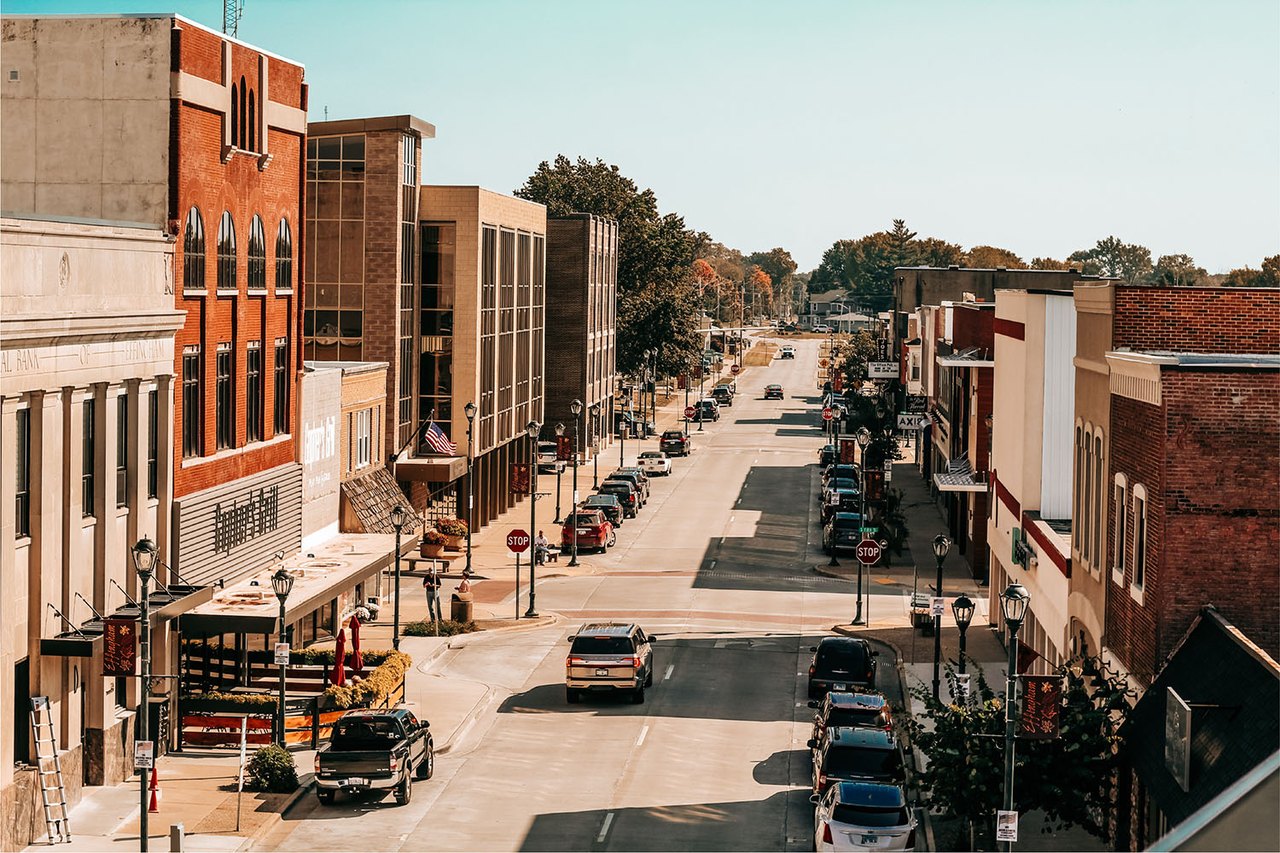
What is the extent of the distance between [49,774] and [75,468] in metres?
5.29

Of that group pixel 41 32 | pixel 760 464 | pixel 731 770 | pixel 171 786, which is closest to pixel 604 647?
pixel 731 770

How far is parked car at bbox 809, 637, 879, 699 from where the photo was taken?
4031cm

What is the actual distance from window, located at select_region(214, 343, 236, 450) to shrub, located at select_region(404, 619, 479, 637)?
38.2 feet

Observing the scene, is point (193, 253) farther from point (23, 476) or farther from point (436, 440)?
point (436, 440)

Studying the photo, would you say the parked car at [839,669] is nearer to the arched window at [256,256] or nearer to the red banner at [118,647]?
the arched window at [256,256]

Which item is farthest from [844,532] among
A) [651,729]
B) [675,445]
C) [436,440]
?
[675,445]

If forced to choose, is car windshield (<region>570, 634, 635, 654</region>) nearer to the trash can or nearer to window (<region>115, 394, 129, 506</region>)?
the trash can

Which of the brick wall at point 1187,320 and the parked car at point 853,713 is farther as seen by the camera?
the parked car at point 853,713

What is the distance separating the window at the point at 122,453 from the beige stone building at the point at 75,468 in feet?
0.09

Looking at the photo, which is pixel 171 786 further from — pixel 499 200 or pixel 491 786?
pixel 499 200

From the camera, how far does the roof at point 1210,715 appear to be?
71.3 ft

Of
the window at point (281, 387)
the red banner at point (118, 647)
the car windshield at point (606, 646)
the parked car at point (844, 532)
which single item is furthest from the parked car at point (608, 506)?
the red banner at point (118, 647)

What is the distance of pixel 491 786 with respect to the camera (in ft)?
107

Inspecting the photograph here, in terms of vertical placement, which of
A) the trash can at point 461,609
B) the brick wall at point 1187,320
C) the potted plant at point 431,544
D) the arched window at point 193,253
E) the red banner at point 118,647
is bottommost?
the trash can at point 461,609
